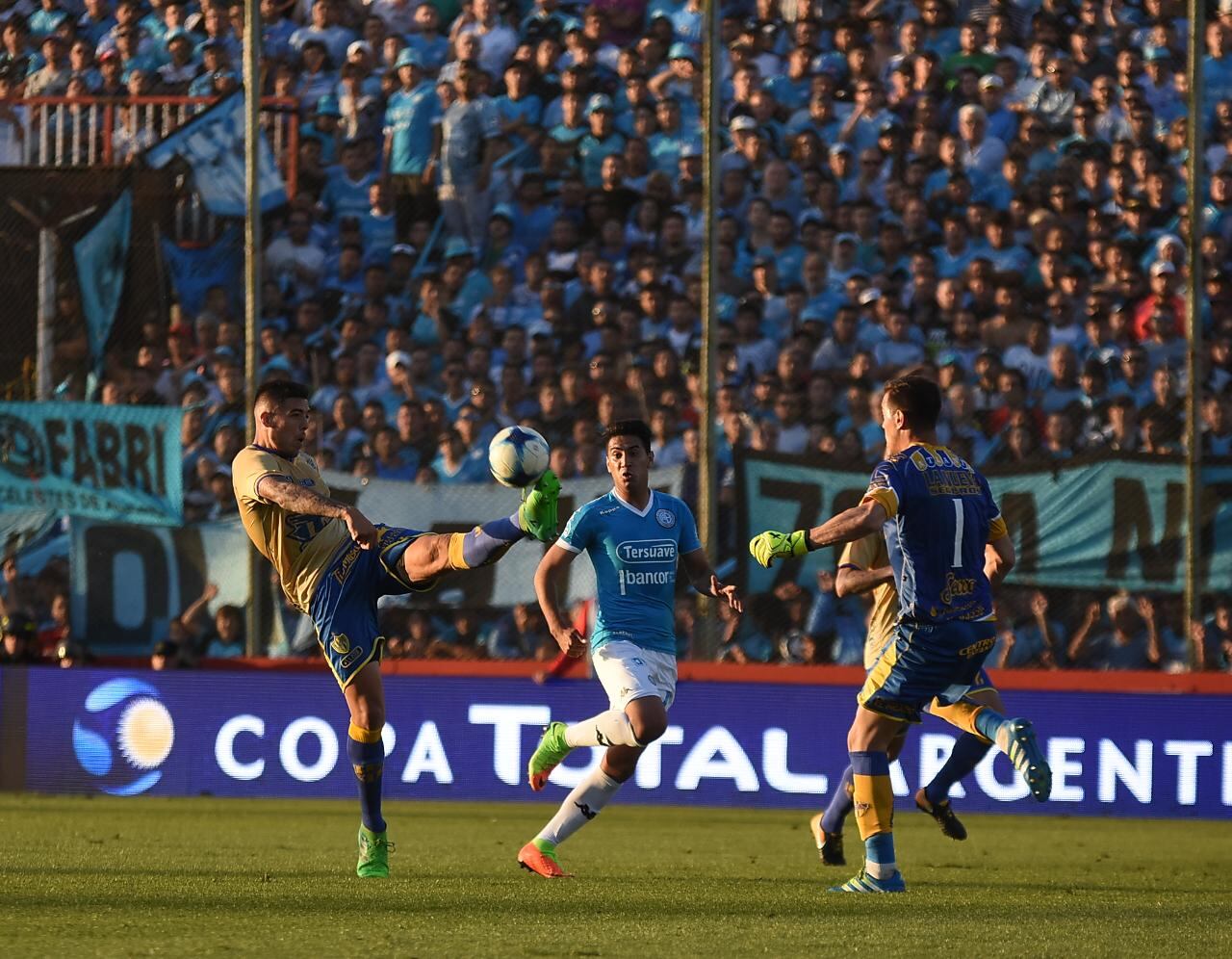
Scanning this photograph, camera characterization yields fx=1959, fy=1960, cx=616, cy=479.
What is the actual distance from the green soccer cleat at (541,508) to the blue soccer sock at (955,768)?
251 centimetres

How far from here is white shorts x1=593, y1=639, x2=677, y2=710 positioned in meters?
8.23

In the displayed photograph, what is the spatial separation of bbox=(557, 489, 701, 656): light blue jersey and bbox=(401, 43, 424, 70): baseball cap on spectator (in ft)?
27.1

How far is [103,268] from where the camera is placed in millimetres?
14828

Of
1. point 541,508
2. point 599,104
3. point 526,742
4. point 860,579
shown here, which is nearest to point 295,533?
point 541,508

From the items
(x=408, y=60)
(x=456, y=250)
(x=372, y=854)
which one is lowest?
(x=372, y=854)

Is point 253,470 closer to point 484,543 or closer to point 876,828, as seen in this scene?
point 484,543

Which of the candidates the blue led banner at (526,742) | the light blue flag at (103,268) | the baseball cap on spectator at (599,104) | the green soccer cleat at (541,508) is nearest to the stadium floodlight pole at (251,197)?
the blue led banner at (526,742)

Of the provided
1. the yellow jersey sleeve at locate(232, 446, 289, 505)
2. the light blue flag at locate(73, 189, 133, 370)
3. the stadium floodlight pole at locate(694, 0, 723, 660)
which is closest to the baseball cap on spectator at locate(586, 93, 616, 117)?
the stadium floodlight pole at locate(694, 0, 723, 660)

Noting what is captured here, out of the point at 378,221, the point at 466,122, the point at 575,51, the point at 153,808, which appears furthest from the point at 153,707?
the point at 575,51

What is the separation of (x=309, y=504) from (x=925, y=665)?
260 cm

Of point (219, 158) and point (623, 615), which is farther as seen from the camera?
point (219, 158)

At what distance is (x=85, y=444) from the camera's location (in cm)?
1450

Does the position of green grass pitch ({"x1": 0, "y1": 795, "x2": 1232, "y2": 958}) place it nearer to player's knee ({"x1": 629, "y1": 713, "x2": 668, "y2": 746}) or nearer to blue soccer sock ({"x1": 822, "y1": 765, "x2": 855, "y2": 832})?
blue soccer sock ({"x1": 822, "y1": 765, "x2": 855, "y2": 832})

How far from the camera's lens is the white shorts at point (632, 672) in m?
8.23
